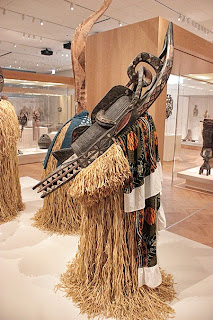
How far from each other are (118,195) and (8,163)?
1.76 metres

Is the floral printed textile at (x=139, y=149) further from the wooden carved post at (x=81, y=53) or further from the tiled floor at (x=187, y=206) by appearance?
the tiled floor at (x=187, y=206)

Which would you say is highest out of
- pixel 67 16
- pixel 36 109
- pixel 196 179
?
pixel 67 16

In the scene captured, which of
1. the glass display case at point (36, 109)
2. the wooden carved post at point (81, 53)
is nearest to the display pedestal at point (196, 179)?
the wooden carved post at point (81, 53)

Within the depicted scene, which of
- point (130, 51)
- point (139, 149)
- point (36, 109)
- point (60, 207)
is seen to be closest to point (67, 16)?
point (36, 109)

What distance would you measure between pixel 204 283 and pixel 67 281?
92 centimetres

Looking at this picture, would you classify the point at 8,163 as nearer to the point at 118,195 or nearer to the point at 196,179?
the point at 118,195

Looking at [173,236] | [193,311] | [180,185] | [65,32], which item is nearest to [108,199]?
[193,311]

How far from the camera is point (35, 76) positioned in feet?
21.5

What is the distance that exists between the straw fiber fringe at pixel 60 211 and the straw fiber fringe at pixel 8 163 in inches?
18.3

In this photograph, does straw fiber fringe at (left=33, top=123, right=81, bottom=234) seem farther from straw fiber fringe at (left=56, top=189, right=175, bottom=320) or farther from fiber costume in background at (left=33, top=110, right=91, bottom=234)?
straw fiber fringe at (left=56, top=189, right=175, bottom=320)

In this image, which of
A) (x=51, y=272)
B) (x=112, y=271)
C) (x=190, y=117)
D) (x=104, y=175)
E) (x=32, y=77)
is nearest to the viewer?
(x=104, y=175)

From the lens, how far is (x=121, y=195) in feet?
4.94

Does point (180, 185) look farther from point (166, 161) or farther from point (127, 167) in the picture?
point (127, 167)

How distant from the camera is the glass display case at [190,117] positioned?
4.41 meters
